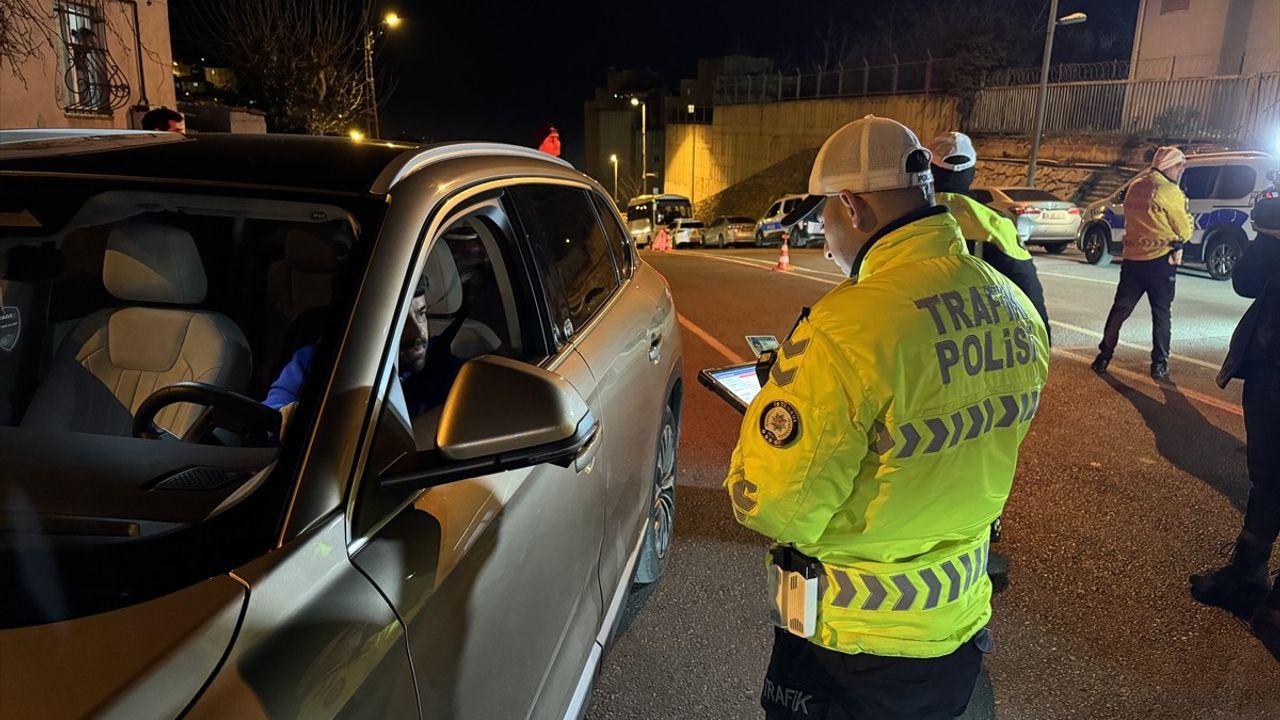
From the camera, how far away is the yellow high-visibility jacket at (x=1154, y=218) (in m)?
6.84

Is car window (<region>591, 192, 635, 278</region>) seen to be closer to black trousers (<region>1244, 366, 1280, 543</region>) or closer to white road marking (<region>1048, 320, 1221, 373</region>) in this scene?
black trousers (<region>1244, 366, 1280, 543</region>)

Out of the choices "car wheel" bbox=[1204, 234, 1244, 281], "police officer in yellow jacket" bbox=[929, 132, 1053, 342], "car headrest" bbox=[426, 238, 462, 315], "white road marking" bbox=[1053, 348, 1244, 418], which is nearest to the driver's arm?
"car headrest" bbox=[426, 238, 462, 315]

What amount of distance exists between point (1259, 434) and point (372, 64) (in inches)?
801

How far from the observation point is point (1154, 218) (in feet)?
22.5

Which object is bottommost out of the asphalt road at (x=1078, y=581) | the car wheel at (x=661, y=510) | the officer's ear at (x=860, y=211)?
the asphalt road at (x=1078, y=581)

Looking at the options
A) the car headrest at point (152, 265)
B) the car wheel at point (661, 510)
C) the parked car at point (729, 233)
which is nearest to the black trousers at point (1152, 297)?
the car wheel at point (661, 510)

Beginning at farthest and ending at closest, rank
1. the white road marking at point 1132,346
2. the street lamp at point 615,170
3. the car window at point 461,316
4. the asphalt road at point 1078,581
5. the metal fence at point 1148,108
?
the street lamp at point 615,170, the metal fence at point 1148,108, the white road marking at point 1132,346, the asphalt road at point 1078,581, the car window at point 461,316

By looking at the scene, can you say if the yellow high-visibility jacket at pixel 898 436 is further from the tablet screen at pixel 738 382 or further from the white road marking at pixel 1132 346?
the white road marking at pixel 1132 346

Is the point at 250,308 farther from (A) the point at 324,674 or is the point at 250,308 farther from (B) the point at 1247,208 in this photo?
(B) the point at 1247,208

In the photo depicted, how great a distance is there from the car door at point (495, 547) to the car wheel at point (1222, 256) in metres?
14.0

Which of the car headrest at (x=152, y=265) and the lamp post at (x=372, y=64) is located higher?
the lamp post at (x=372, y=64)

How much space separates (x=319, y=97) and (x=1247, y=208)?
1761 centimetres

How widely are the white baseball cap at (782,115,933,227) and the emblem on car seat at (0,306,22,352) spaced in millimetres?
2260

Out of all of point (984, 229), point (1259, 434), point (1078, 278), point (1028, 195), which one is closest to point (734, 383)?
point (984, 229)
